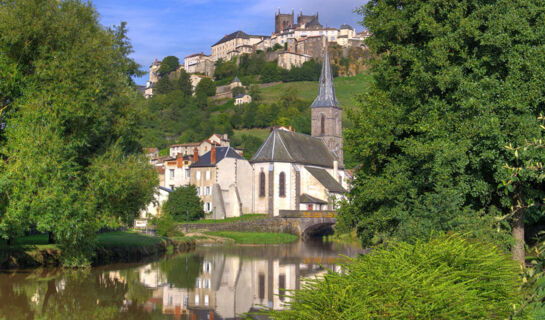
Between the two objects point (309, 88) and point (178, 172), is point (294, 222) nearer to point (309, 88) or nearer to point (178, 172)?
point (178, 172)

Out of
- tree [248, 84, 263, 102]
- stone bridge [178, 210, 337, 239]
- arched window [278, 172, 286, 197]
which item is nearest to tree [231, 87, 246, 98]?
tree [248, 84, 263, 102]

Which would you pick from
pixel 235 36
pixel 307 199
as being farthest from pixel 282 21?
pixel 307 199

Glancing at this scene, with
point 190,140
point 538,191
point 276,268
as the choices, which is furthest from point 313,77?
point 538,191

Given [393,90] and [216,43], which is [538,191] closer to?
[393,90]

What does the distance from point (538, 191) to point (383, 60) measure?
691 cm

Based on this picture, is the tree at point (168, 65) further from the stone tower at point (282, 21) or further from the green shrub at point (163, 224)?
the green shrub at point (163, 224)

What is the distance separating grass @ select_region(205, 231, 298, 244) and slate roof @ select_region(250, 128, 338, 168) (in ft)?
50.0

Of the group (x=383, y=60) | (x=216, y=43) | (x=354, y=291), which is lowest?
(x=354, y=291)

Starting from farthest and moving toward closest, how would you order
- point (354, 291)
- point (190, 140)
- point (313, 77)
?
point (313, 77) < point (190, 140) < point (354, 291)

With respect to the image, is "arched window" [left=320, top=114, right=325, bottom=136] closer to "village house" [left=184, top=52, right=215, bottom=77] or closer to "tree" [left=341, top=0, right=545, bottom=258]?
"tree" [left=341, top=0, right=545, bottom=258]

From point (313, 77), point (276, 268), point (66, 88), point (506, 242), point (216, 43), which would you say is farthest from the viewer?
point (216, 43)

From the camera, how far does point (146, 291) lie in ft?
57.5

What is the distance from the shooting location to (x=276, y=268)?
26.8m

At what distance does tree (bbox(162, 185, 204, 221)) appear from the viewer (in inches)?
2346
